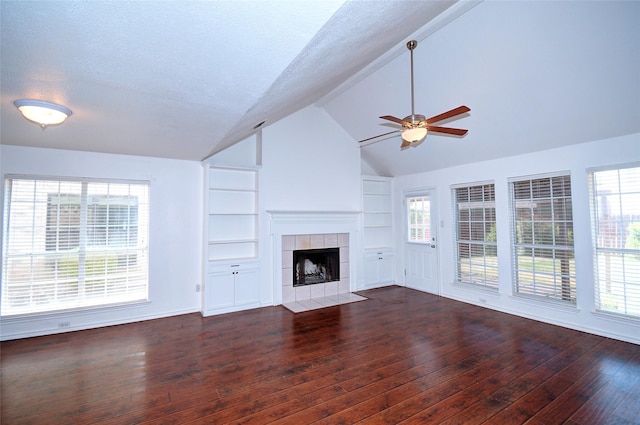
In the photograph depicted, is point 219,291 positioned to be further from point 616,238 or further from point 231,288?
point 616,238

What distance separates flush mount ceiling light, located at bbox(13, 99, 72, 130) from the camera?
2.28 metres

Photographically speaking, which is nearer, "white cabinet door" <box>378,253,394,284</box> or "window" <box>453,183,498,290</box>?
"window" <box>453,183,498,290</box>

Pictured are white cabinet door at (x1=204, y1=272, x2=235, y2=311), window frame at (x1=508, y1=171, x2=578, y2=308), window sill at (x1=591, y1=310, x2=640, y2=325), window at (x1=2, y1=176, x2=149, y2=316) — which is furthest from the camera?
white cabinet door at (x1=204, y1=272, x2=235, y2=311)

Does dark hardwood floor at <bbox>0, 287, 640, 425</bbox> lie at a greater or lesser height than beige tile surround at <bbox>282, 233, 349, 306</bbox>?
lesser

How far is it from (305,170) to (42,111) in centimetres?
393

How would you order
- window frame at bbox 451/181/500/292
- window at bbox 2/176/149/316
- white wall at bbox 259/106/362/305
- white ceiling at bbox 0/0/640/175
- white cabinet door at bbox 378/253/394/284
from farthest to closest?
white cabinet door at bbox 378/253/394/284
white wall at bbox 259/106/362/305
window frame at bbox 451/181/500/292
window at bbox 2/176/149/316
white ceiling at bbox 0/0/640/175

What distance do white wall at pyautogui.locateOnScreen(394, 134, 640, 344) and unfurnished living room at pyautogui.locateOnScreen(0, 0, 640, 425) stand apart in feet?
0.09

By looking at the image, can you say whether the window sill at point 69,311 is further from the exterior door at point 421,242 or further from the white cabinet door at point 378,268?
the exterior door at point 421,242

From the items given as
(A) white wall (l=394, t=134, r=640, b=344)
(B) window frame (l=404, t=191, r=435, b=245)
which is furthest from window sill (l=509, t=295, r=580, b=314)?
(B) window frame (l=404, t=191, r=435, b=245)

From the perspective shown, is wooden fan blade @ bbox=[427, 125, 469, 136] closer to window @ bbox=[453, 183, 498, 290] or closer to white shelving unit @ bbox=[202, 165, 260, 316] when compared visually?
window @ bbox=[453, 183, 498, 290]

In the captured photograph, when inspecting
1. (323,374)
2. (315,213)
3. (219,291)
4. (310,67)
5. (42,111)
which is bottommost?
(323,374)

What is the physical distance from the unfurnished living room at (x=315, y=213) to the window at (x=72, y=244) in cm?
3

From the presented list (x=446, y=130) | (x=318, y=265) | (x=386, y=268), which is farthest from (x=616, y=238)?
(x=318, y=265)

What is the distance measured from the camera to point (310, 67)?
2.29 meters
